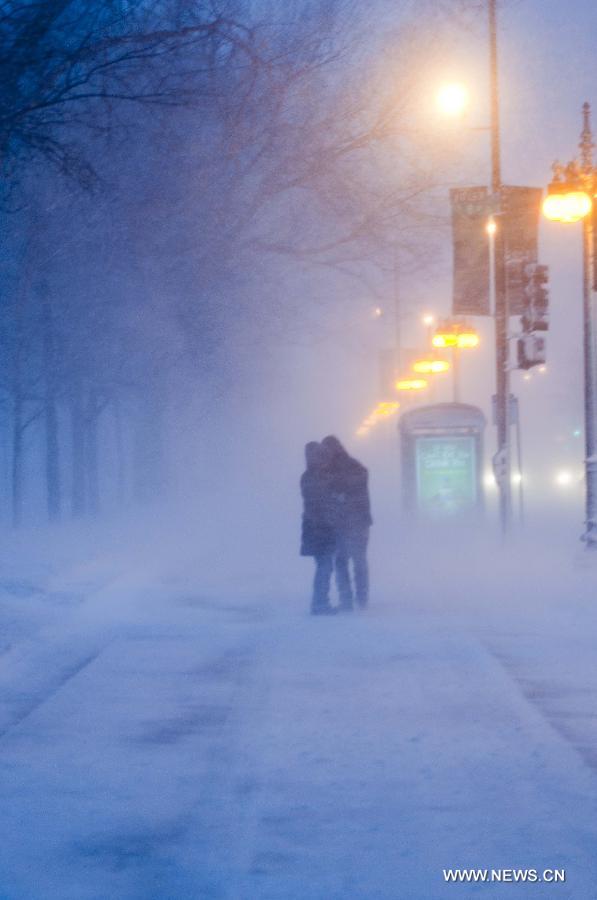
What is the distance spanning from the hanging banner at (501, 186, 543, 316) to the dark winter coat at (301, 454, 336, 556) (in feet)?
23.6

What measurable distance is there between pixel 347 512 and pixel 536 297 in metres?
6.98

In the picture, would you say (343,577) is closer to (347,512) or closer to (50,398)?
(347,512)

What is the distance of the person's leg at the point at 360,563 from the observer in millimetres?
13109

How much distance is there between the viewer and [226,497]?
147 ft

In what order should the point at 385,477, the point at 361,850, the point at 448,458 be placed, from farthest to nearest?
the point at 385,477 < the point at 448,458 < the point at 361,850

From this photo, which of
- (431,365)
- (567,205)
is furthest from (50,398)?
(567,205)

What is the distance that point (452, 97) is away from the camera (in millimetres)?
17703

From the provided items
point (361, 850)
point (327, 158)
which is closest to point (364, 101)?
point (327, 158)

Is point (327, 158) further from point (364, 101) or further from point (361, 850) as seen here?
point (361, 850)

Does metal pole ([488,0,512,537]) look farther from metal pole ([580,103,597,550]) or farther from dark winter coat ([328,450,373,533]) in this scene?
dark winter coat ([328,450,373,533])

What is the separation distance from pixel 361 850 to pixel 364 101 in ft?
48.6

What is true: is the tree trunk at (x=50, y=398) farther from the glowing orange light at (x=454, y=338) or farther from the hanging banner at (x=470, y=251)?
the hanging banner at (x=470, y=251)

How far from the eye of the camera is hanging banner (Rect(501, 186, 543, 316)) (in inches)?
744

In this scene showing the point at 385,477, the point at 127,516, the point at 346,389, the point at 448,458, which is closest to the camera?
the point at 448,458
